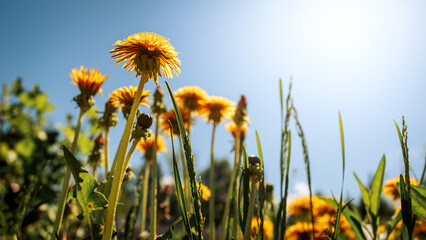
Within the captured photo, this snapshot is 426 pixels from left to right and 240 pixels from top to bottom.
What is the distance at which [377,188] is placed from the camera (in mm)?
1036

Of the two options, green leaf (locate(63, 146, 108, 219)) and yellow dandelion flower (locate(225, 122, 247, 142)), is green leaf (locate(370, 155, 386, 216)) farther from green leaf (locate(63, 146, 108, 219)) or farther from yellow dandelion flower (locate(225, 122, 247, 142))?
yellow dandelion flower (locate(225, 122, 247, 142))

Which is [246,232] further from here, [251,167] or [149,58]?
[149,58]

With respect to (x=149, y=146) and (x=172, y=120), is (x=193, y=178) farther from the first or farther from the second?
(x=172, y=120)

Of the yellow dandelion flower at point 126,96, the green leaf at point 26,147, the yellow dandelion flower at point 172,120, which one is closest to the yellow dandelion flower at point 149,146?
the yellow dandelion flower at point 172,120

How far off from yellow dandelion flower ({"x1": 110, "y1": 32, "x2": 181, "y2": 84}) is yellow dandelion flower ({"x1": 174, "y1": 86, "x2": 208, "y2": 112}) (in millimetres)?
1027

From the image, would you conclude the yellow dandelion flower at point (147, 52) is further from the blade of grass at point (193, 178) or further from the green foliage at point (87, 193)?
the green foliage at point (87, 193)

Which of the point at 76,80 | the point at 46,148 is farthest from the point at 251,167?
the point at 46,148

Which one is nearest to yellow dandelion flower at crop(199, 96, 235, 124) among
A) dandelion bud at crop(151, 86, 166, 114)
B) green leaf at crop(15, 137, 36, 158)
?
dandelion bud at crop(151, 86, 166, 114)

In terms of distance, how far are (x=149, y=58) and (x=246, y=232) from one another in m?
0.56

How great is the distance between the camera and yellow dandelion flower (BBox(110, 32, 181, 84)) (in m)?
0.78

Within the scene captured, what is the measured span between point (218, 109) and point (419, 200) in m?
1.32

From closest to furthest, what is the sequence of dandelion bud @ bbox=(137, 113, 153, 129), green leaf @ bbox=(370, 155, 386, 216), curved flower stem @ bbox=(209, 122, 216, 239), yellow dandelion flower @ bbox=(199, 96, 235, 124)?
dandelion bud @ bbox=(137, 113, 153, 129) → green leaf @ bbox=(370, 155, 386, 216) → curved flower stem @ bbox=(209, 122, 216, 239) → yellow dandelion flower @ bbox=(199, 96, 235, 124)

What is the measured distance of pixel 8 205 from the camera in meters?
0.97

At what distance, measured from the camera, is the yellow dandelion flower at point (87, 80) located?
1.18 meters
